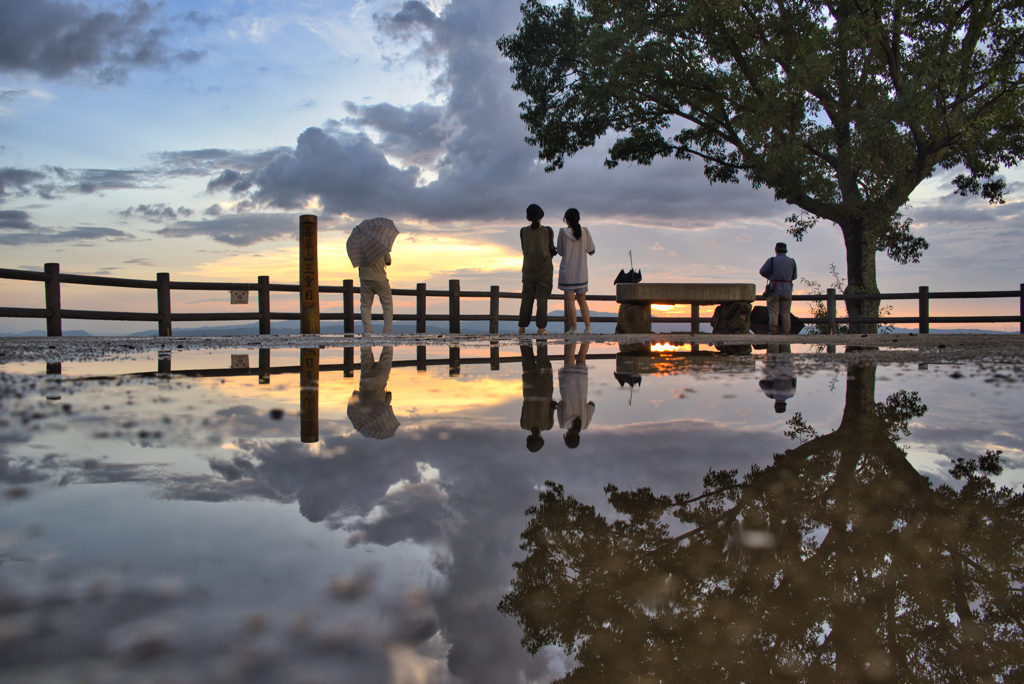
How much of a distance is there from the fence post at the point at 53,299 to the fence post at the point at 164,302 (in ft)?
5.59

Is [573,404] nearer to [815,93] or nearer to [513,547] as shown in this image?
[513,547]

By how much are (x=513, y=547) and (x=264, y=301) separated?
13965 mm

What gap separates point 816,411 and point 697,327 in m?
14.9

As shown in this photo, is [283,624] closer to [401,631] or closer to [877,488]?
[401,631]

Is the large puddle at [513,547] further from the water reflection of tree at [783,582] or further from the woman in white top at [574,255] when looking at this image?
the woman in white top at [574,255]

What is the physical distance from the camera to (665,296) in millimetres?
11398

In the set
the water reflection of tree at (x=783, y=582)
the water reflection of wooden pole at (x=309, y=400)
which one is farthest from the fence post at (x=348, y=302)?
the water reflection of tree at (x=783, y=582)

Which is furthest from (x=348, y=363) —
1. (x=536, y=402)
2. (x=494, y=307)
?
(x=494, y=307)

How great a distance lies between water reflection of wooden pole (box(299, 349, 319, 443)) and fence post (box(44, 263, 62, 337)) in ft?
29.3

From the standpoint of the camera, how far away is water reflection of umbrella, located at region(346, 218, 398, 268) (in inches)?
394

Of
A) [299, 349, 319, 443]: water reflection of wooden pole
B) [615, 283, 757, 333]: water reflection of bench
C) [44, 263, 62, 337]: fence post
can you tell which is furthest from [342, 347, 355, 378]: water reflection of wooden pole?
[44, 263, 62, 337]: fence post

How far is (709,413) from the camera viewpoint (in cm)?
244

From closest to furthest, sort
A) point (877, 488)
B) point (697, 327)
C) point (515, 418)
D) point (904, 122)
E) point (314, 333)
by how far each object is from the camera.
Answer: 1. point (877, 488)
2. point (515, 418)
3. point (314, 333)
4. point (904, 122)
5. point (697, 327)

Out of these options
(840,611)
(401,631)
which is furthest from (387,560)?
(840,611)
